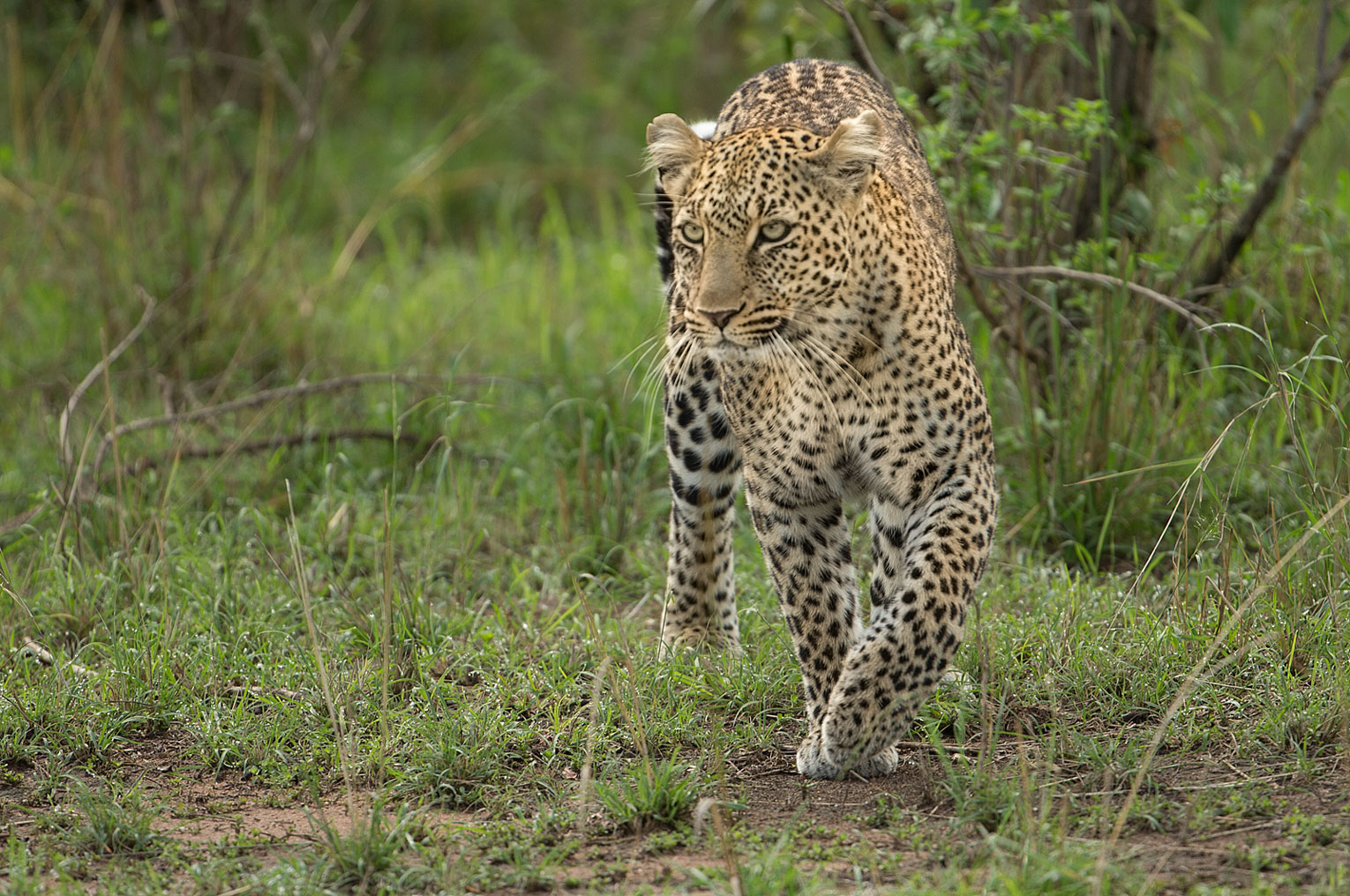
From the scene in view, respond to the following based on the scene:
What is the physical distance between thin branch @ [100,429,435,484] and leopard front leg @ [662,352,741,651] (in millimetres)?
1377

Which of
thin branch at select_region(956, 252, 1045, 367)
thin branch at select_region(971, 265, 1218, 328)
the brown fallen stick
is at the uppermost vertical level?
thin branch at select_region(971, 265, 1218, 328)

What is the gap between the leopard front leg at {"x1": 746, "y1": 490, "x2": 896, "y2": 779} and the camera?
4.43m

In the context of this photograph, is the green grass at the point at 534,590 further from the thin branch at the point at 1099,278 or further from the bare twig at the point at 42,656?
the thin branch at the point at 1099,278

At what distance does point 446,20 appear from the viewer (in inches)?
548

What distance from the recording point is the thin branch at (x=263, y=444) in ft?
20.6

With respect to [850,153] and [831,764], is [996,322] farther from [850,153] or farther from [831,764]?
[831,764]

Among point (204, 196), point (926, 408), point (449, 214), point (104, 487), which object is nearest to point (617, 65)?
point (449, 214)

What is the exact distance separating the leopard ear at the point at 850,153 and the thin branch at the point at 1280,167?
9.34ft

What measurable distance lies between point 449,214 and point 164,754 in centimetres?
751

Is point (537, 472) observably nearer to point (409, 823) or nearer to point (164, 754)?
point (164, 754)

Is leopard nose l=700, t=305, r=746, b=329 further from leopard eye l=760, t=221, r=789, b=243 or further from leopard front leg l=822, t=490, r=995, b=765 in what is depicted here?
leopard front leg l=822, t=490, r=995, b=765

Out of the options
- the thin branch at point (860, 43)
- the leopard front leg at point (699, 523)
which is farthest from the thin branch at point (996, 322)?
the leopard front leg at point (699, 523)

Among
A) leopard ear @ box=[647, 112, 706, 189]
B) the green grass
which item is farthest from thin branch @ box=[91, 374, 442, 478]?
leopard ear @ box=[647, 112, 706, 189]

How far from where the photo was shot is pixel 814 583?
14.6 ft
